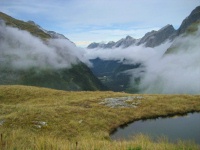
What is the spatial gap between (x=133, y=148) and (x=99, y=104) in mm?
27954

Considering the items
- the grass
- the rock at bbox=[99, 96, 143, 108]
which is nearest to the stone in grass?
the grass

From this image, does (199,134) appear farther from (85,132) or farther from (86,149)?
(86,149)

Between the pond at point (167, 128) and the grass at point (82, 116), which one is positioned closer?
the pond at point (167, 128)

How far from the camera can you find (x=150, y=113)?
34.8 meters

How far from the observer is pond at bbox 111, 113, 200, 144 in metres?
25.8

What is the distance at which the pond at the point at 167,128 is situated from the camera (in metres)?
25.8

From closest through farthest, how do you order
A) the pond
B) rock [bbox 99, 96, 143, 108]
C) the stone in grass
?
the pond → the stone in grass → rock [bbox 99, 96, 143, 108]

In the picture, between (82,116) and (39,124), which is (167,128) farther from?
(39,124)

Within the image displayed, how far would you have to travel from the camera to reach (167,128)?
28281 mm

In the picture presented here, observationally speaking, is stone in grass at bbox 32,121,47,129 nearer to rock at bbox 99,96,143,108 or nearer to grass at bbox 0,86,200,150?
grass at bbox 0,86,200,150

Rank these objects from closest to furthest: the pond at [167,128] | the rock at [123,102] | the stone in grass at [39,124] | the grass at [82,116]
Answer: the pond at [167,128], the grass at [82,116], the stone in grass at [39,124], the rock at [123,102]

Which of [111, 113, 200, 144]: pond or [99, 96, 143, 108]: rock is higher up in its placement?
[99, 96, 143, 108]: rock

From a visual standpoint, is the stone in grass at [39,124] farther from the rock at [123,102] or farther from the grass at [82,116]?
the rock at [123,102]

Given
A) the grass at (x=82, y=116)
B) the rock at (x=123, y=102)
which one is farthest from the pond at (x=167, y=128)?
the rock at (x=123, y=102)
